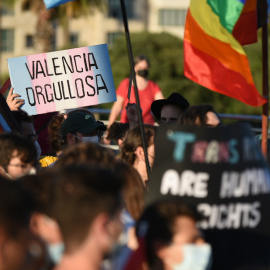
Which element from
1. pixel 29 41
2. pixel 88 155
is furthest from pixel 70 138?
pixel 29 41

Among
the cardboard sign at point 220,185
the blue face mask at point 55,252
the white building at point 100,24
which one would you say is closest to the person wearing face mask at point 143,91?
the cardboard sign at point 220,185

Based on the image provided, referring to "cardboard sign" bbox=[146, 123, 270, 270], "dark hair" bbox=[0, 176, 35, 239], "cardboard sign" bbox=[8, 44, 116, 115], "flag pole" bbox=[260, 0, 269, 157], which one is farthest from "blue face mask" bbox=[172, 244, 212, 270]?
"cardboard sign" bbox=[8, 44, 116, 115]

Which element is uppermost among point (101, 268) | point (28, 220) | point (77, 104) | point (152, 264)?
point (28, 220)

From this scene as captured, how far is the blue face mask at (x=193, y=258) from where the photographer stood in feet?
11.7

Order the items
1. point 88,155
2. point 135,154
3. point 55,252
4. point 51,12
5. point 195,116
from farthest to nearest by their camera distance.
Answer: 1. point 51,12
2. point 195,116
3. point 135,154
4. point 88,155
5. point 55,252

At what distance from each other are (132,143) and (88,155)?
1.35m

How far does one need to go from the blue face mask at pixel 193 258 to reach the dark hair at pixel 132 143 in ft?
6.64

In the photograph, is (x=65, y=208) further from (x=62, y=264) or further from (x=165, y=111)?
(x=165, y=111)

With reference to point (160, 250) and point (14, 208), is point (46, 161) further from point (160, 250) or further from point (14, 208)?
point (14, 208)

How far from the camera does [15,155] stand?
4.92m

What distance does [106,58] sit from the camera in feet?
25.6

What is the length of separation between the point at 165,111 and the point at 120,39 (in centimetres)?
3561

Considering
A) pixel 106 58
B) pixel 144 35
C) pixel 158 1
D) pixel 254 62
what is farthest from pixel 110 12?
pixel 106 58

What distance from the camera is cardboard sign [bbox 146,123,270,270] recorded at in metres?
4.06
